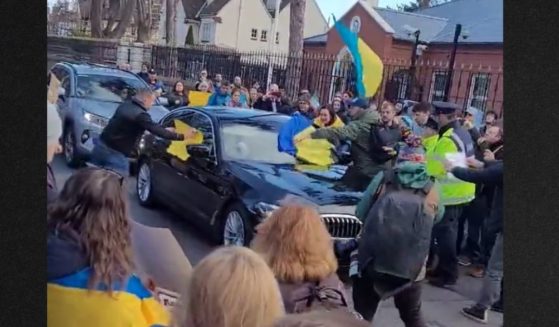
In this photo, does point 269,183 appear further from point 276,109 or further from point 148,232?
point 148,232

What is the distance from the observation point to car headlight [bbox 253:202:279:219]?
6.46ft

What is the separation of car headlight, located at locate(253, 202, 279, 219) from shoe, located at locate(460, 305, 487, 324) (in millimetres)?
693

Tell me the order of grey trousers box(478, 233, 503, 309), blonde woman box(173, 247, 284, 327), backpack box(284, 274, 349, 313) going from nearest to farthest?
1. blonde woman box(173, 247, 284, 327)
2. backpack box(284, 274, 349, 313)
3. grey trousers box(478, 233, 503, 309)

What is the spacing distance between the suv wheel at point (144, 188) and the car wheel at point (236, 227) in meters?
0.24

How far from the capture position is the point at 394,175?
2.03 metres

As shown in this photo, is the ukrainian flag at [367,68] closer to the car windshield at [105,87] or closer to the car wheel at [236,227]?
the car wheel at [236,227]

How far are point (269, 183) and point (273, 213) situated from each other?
93mm

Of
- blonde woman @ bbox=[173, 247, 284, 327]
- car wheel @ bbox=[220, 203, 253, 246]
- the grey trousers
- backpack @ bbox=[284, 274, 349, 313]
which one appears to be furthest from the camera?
the grey trousers

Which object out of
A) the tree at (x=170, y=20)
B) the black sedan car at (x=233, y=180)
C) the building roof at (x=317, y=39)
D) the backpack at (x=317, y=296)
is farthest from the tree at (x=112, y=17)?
the backpack at (x=317, y=296)

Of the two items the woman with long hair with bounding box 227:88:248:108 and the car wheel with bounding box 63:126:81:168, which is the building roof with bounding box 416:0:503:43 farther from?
the car wheel with bounding box 63:126:81:168

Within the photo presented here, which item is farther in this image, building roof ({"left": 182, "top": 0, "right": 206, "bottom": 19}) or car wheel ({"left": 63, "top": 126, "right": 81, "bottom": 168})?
building roof ({"left": 182, "top": 0, "right": 206, "bottom": 19})

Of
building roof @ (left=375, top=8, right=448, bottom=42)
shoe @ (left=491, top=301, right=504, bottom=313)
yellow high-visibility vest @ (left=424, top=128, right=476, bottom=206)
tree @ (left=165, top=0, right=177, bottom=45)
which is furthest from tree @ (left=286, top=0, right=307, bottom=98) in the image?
shoe @ (left=491, top=301, right=504, bottom=313)

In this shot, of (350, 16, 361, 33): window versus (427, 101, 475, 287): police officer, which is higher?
(350, 16, 361, 33): window

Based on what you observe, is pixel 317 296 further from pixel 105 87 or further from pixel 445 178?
pixel 105 87
